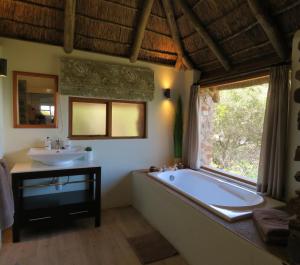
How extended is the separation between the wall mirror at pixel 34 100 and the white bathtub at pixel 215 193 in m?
1.74

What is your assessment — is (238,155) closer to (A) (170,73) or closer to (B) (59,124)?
(A) (170,73)

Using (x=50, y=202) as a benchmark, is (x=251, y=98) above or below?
above

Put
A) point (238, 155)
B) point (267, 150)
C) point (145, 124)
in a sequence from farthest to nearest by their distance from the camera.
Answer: point (145, 124) → point (238, 155) → point (267, 150)

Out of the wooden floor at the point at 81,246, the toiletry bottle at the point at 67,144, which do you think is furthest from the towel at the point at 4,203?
the toiletry bottle at the point at 67,144

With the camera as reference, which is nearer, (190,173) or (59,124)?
(59,124)

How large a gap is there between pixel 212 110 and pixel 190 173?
1.19 metres

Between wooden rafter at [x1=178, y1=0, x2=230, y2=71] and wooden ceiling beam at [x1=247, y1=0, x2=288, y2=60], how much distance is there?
77 centimetres

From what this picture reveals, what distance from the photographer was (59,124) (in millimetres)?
3193

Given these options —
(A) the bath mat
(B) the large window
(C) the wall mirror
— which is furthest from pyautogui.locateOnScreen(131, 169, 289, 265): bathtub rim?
(C) the wall mirror

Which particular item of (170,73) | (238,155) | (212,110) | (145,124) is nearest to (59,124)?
(145,124)

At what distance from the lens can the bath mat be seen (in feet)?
7.68

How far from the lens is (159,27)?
3535 mm

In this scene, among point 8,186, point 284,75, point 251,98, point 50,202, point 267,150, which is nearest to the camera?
point 8,186

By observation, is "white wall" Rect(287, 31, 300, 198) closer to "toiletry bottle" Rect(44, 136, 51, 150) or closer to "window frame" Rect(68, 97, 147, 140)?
"window frame" Rect(68, 97, 147, 140)
